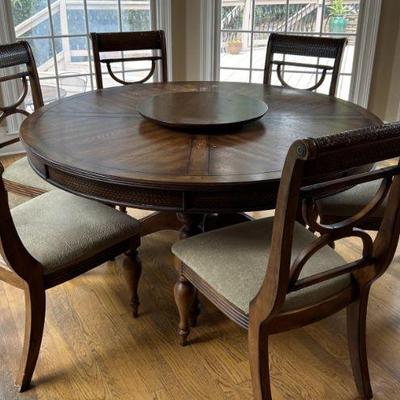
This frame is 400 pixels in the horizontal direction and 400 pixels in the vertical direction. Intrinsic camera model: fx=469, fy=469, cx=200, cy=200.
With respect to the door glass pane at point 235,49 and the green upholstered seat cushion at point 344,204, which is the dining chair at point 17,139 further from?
the door glass pane at point 235,49

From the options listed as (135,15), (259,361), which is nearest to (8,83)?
(135,15)

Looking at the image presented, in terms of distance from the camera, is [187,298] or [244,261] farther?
[187,298]

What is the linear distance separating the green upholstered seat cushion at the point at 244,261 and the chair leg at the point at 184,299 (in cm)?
16

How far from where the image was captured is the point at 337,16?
3494 mm

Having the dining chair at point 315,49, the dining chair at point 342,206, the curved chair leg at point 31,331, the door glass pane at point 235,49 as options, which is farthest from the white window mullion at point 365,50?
the curved chair leg at point 31,331

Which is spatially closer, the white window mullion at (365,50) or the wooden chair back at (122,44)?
the wooden chair back at (122,44)

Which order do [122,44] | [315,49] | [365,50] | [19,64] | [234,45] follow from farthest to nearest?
[234,45] → [365,50] → [122,44] → [315,49] → [19,64]

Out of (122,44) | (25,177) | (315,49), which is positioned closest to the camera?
(25,177)

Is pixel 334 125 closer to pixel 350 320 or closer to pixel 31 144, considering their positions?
pixel 350 320

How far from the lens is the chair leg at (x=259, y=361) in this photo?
4.20 feet

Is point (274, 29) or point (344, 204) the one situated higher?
point (274, 29)

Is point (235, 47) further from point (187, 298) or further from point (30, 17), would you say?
point (187, 298)

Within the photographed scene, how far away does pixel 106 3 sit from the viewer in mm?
3537

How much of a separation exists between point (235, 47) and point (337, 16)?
2.62ft
